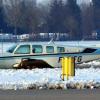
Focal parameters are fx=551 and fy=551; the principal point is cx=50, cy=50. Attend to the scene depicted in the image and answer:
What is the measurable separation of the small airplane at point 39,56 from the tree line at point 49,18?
85.6 meters

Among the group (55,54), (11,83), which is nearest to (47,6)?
(55,54)

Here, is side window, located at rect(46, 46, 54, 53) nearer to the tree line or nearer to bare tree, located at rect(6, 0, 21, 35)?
the tree line

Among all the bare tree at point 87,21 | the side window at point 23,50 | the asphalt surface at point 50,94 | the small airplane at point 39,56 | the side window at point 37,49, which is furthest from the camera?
the bare tree at point 87,21

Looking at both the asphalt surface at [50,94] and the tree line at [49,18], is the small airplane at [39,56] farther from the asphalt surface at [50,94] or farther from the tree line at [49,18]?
the tree line at [49,18]

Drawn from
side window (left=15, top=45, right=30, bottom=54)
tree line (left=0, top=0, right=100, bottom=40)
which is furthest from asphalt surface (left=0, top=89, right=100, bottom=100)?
tree line (left=0, top=0, right=100, bottom=40)

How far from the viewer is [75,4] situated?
146 meters

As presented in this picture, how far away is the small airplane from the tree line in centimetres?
8562

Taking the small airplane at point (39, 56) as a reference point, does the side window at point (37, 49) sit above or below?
above

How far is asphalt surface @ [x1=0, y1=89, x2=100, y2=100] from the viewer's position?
49.9 feet

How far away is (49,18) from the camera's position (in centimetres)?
13438

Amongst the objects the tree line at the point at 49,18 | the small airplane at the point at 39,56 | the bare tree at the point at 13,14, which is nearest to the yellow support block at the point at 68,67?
the small airplane at the point at 39,56

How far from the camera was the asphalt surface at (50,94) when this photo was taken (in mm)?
15203

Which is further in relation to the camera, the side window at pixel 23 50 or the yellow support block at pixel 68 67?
the side window at pixel 23 50

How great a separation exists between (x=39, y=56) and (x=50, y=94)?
11.6 meters
